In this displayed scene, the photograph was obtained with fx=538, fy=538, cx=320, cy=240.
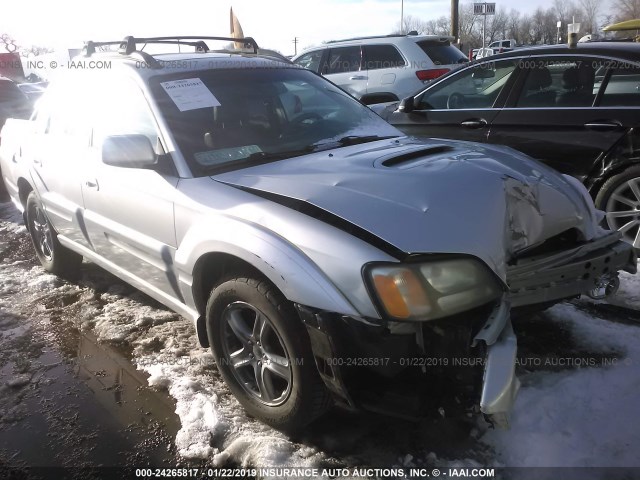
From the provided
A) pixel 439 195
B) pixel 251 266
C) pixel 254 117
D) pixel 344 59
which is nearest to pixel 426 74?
pixel 344 59

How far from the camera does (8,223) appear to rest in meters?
6.67

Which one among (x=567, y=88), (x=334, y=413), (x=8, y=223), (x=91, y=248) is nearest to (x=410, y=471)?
(x=334, y=413)

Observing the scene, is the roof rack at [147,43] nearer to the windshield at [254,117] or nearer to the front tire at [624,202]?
the windshield at [254,117]

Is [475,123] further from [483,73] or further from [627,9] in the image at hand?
[627,9]

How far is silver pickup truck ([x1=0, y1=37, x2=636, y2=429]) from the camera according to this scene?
2.05m

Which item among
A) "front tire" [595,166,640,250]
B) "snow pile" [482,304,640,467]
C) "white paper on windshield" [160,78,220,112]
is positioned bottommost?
"snow pile" [482,304,640,467]

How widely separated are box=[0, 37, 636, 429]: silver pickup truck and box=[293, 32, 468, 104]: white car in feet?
16.2

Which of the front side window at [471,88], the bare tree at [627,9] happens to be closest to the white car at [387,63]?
the front side window at [471,88]

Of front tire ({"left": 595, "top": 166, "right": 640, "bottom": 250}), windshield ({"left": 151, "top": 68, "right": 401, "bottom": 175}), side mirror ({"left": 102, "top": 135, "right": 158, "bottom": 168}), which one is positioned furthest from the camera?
front tire ({"left": 595, "top": 166, "right": 640, "bottom": 250})

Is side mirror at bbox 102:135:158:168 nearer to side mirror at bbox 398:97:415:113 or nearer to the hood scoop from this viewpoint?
the hood scoop

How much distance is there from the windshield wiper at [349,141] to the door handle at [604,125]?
1.82m

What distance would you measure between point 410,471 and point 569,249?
1254mm

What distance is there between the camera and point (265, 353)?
97.8 inches

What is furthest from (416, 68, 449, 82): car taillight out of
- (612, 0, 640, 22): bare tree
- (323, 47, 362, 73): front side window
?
(612, 0, 640, 22): bare tree
